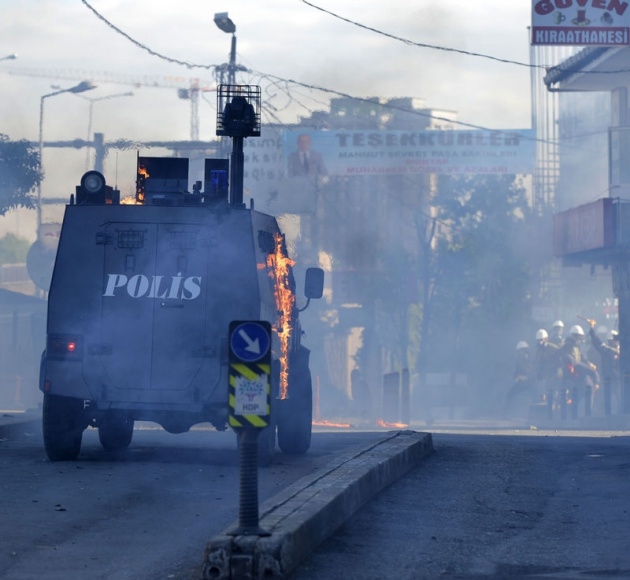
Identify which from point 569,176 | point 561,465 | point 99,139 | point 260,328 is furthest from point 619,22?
point 569,176

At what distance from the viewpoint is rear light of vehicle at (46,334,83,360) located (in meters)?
12.3

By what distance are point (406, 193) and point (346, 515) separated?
48130 millimetres

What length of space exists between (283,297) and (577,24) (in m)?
8.09

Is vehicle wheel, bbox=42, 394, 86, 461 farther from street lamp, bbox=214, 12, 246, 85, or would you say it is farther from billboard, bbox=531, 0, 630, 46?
street lamp, bbox=214, 12, 246, 85

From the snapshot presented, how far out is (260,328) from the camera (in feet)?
23.3

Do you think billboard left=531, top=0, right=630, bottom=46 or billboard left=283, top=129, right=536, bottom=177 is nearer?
billboard left=531, top=0, right=630, bottom=46

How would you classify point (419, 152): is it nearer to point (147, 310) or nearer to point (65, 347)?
point (147, 310)

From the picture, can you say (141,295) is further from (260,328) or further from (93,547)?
(260,328)

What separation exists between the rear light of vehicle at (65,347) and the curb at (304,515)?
2723mm

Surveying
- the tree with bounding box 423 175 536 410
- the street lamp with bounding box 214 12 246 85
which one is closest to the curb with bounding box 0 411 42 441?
the street lamp with bounding box 214 12 246 85

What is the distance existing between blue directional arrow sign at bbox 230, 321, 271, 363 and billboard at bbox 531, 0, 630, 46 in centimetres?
A: 1333

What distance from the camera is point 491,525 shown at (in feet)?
30.6

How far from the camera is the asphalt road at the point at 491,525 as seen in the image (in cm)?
761

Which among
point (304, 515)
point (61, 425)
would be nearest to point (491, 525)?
point (304, 515)
